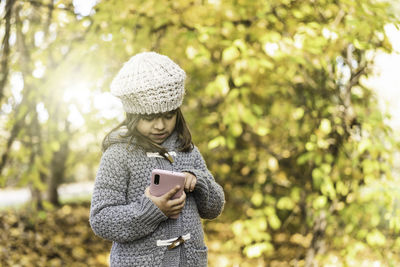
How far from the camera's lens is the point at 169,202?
1521 mm

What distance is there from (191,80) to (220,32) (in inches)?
43.6

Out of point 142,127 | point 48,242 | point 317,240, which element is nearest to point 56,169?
point 48,242

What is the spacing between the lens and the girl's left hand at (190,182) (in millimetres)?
1581

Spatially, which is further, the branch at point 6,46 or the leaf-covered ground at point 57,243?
the leaf-covered ground at point 57,243

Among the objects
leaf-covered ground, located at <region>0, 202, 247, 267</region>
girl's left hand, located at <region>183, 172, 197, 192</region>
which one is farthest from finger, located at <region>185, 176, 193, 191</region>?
leaf-covered ground, located at <region>0, 202, 247, 267</region>

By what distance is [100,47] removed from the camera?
3.13 meters

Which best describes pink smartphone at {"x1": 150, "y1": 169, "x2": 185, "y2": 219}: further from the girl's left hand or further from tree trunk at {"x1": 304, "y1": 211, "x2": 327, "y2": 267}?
tree trunk at {"x1": 304, "y1": 211, "x2": 327, "y2": 267}

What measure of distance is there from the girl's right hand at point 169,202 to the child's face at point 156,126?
0.22m

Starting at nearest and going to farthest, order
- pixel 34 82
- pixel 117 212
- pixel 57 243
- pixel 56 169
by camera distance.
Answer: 1. pixel 117 212
2. pixel 34 82
3. pixel 57 243
4. pixel 56 169

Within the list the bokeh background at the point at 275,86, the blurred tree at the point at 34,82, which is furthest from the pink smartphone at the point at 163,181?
the blurred tree at the point at 34,82

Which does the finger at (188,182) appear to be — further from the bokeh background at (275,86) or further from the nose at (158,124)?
the bokeh background at (275,86)

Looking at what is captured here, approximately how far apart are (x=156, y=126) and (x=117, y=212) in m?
0.36

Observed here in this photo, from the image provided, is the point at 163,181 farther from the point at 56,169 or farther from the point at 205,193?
the point at 56,169

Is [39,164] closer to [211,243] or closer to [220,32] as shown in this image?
[220,32]
